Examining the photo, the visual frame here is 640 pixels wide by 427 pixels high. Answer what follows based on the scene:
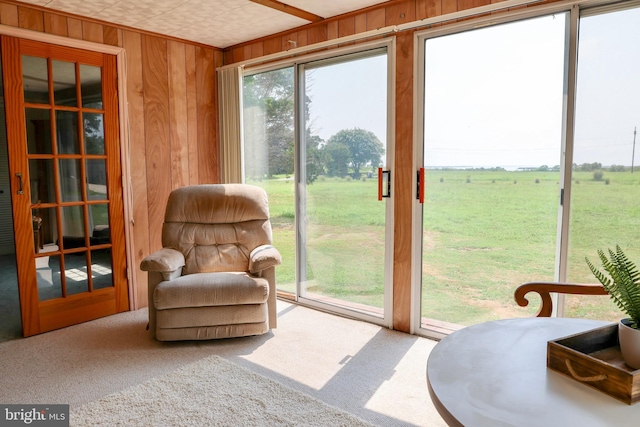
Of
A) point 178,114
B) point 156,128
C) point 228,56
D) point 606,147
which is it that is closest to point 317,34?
point 228,56

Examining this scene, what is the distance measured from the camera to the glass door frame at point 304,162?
3191 mm

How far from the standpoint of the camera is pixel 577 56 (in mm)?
2447

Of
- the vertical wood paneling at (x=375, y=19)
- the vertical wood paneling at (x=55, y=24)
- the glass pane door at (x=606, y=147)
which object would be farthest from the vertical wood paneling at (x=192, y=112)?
the glass pane door at (x=606, y=147)

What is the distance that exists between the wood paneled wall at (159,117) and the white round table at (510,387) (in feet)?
10.3

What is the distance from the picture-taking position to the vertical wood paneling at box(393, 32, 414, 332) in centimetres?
308

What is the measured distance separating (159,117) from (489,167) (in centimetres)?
275

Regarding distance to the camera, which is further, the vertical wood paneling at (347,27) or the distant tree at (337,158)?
the distant tree at (337,158)

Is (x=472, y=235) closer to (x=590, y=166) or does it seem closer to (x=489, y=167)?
(x=489, y=167)

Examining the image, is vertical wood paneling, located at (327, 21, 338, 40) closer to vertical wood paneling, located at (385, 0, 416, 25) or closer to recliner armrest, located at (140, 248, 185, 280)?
vertical wood paneling, located at (385, 0, 416, 25)

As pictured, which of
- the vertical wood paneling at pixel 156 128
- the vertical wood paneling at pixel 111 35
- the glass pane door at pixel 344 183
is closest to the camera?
the glass pane door at pixel 344 183

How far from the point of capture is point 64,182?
3.38m

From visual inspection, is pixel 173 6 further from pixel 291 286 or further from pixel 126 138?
pixel 291 286

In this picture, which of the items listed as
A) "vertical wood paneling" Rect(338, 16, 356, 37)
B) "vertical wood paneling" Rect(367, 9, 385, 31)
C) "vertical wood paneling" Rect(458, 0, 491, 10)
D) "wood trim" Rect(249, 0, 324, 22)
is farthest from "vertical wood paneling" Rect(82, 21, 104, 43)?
"vertical wood paneling" Rect(458, 0, 491, 10)

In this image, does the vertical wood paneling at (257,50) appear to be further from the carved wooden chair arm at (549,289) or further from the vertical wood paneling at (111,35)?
the carved wooden chair arm at (549,289)
